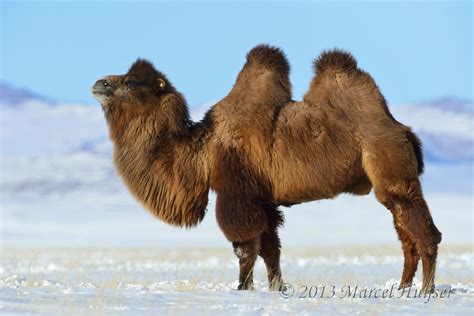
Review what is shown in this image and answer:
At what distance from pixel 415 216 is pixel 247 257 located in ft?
6.33

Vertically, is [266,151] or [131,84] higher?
[131,84]

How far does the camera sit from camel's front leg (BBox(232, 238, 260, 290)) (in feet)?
36.4

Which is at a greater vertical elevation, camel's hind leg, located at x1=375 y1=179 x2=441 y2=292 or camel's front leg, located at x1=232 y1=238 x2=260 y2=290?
camel's hind leg, located at x1=375 y1=179 x2=441 y2=292

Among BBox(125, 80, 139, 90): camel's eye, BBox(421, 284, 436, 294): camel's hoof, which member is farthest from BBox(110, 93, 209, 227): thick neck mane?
BBox(421, 284, 436, 294): camel's hoof

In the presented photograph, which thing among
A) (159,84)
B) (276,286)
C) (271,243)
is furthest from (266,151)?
(159,84)

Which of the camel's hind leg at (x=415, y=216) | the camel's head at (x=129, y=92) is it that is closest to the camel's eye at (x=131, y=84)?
the camel's head at (x=129, y=92)

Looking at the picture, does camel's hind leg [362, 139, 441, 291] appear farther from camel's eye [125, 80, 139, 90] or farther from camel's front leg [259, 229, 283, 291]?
camel's eye [125, 80, 139, 90]

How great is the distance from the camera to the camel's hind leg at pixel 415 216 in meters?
11.2

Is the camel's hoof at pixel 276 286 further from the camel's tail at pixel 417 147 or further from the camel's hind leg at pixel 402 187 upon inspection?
→ the camel's tail at pixel 417 147

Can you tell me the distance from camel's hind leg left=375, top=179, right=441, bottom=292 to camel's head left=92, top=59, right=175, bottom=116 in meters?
2.98

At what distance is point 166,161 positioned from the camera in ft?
39.5

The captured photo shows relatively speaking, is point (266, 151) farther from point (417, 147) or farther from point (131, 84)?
point (131, 84)

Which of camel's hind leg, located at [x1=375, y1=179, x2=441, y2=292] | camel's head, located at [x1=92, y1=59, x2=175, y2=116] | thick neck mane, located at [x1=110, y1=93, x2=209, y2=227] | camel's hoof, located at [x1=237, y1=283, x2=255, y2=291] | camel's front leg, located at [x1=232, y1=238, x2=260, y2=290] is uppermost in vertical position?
camel's head, located at [x1=92, y1=59, x2=175, y2=116]

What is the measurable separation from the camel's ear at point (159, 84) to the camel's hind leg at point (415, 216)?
9.64 ft
